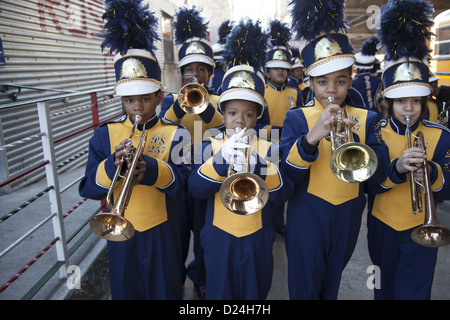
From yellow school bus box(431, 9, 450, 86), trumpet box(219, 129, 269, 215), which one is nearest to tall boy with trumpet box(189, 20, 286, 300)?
trumpet box(219, 129, 269, 215)

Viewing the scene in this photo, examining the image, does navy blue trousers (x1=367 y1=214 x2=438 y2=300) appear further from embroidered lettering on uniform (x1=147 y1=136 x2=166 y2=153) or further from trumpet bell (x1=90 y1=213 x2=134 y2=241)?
trumpet bell (x1=90 y1=213 x2=134 y2=241)

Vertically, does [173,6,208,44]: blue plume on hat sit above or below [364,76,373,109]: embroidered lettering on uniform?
above

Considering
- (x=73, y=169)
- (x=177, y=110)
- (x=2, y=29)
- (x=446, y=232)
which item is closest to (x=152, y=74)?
(x=177, y=110)

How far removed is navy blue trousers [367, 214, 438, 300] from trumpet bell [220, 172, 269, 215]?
1.14m

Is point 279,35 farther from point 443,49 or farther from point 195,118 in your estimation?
point 443,49

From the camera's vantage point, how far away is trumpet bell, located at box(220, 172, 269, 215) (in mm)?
1878

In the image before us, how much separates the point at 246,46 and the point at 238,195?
1248 millimetres

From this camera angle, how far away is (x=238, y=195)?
76.9 inches

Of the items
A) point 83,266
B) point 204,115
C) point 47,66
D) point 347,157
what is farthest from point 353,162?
point 47,66

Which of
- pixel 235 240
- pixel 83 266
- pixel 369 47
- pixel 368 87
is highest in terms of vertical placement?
pixel 369 47

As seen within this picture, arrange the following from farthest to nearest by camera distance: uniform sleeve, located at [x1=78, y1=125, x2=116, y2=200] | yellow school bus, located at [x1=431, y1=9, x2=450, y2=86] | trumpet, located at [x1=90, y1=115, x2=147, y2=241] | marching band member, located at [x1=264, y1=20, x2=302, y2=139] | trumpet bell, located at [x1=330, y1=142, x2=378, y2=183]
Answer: yellow school bus, located at [x1=431, y1=9, x2=450, y2=86]
marching band member, located at [x1=264, y1=20, x2=302, y2=139]
uniform sleeve, located at [x1=78, y1=125, x2=116, y2=200]
trumpet bell, located at [x1=330, y1=142, x2=378, y2=183]
trumpet, located at [x1=90, y1=115, x2=147, y2=241]

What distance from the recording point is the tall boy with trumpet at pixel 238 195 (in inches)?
76.8

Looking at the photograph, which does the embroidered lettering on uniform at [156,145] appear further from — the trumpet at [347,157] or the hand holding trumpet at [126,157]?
the trumpet at [347,157]

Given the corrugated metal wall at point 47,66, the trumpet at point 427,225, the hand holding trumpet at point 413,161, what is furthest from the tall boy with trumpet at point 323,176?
the corrugated metal wall at point 47,66
